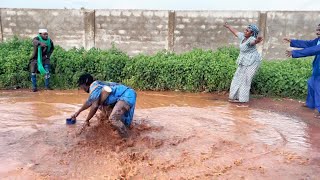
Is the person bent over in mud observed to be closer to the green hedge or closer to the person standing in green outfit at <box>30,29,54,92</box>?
the green hedge

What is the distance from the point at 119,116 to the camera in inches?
220

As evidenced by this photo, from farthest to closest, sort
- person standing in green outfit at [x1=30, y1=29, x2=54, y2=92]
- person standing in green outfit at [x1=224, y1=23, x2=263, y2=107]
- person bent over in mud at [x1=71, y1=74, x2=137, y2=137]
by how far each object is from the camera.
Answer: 1. person standing in green outfit at [x1=30, y1=29, x2=54, y2=92]
2. person standing in green outfit at [x1=224, y1=23, x2=263, y2=107]
3. person bent over in mud at [x1=71, y1=74, x2=137, y2=137]

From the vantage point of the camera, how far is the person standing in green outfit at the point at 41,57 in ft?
31.5

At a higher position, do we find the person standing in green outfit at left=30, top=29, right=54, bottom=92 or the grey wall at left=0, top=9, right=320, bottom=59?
the grey wall at left=0, top=9, right=320, bottom=59

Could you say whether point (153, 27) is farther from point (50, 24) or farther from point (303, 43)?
point (303, 43)

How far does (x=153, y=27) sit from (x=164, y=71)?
280 cm

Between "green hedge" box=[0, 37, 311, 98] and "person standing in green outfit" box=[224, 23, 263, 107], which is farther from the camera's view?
"green hedge" box=[0, 37, 311, 98]

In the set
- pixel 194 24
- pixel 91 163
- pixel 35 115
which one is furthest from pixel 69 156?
pixel 194 24

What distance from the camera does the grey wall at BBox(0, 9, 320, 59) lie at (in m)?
11.6

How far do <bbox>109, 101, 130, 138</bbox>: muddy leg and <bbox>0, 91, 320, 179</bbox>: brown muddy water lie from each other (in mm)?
132

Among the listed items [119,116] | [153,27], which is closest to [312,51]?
[119,116]

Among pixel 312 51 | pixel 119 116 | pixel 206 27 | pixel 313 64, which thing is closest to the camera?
pixel 119 116

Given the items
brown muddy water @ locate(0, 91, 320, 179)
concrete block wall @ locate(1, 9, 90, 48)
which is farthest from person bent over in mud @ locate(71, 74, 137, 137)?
concrete block wall @ locate(1, 9, 90, 48)

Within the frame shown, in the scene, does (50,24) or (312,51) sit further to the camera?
(50,24)
